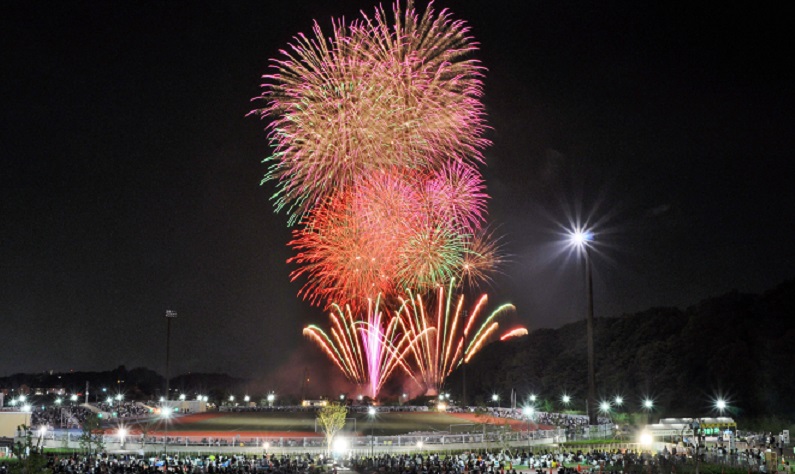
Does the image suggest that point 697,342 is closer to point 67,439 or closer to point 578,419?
point 578,419

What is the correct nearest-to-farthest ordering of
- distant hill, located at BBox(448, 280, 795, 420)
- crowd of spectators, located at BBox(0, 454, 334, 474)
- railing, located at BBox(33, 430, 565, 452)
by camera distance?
crowd of spectators, located at BBox(0, 454, 334, 474) → railing, located at BBox(33, 430, 565, 452) → distant hill, located at BBox(448, 280, 795, 420)

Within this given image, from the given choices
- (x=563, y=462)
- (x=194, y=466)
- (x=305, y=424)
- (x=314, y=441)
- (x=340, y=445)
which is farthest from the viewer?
(x=305, y=424)

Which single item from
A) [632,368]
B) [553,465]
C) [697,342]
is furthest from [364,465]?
[632,368]

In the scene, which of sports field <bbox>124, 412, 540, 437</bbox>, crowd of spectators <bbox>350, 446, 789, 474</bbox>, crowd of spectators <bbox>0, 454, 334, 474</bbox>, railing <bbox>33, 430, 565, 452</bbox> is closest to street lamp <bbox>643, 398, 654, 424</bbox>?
sports field <bbox>124, 412, 540, 437</bbox>

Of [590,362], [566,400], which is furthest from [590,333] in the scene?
[566,400]

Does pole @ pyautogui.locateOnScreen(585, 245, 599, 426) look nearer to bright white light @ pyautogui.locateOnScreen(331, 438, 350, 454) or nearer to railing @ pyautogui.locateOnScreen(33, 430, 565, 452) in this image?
railing @ pyautogui.locateOnScreen(33, 430, 565, 452)

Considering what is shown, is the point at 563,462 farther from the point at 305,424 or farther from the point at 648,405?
the point at 305,424

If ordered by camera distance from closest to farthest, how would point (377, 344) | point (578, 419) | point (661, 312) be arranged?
point (578, 419), point (377, 344), point (661, 312)
